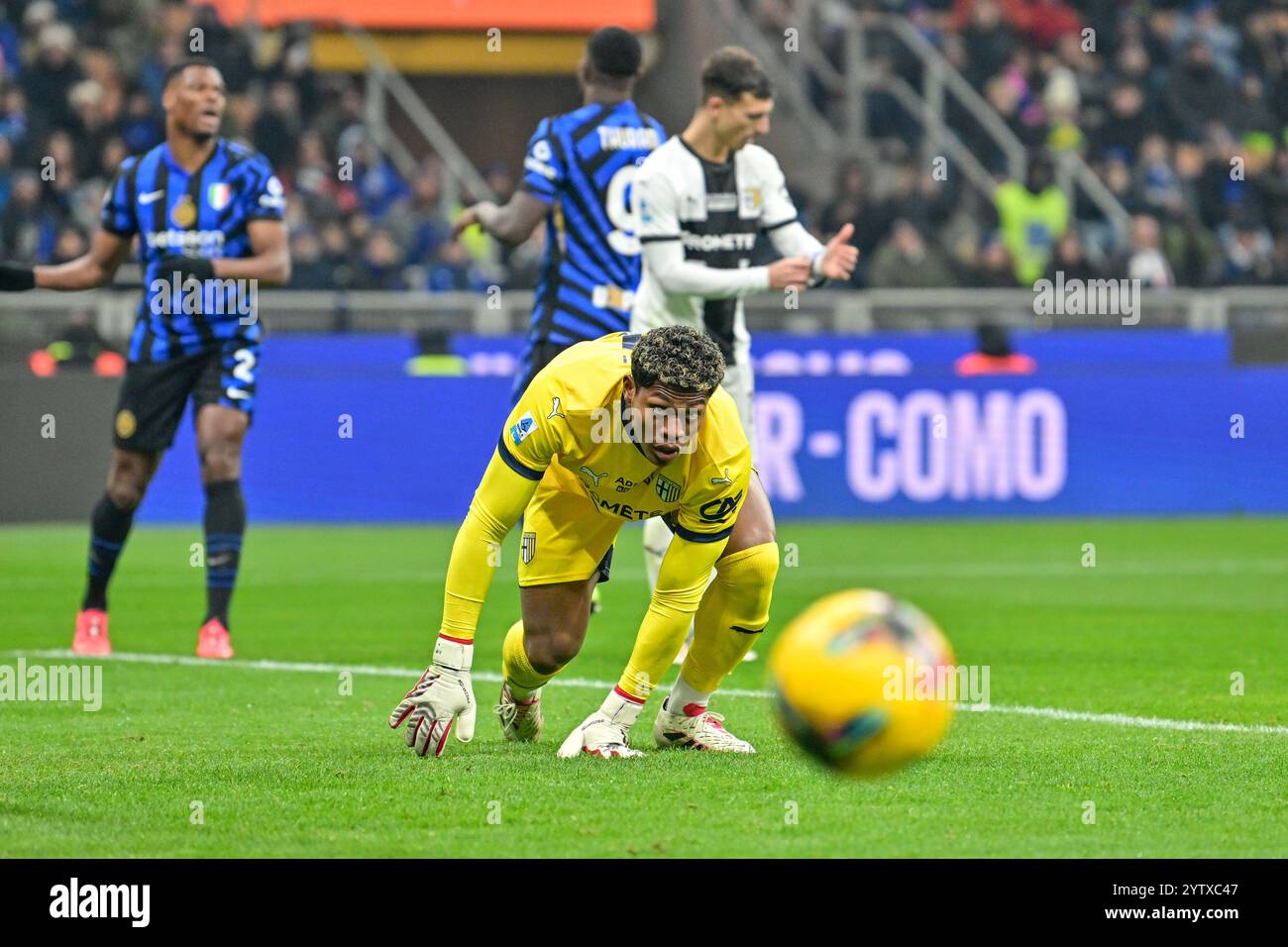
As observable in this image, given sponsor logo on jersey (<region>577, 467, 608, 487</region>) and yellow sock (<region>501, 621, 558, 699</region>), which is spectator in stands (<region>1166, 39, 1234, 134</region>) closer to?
yellow sock (<region>501, 621, 558, 699</region>)

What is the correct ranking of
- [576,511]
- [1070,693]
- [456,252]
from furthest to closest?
[456,252] < [1070,693] < [576,511]

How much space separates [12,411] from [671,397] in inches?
451

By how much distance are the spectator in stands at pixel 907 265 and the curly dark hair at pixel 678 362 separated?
15149mm

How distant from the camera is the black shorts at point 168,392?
984 centimetres

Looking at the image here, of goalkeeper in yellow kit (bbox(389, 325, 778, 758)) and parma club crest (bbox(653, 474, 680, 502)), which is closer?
goalkeeper in yellow kit (bbox(389, 325, 778, 758))

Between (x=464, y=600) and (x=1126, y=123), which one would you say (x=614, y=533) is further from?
(x=1126, y=123)

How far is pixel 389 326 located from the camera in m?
18.0

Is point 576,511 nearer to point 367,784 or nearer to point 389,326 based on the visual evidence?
point 367,784

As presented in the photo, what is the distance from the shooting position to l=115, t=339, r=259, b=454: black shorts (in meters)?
9.84

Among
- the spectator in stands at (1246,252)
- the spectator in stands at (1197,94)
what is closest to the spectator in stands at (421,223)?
the spectator in stands at (1246,252)

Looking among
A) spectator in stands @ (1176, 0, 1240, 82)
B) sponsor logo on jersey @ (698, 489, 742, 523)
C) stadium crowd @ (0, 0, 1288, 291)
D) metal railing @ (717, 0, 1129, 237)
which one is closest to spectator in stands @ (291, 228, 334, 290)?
stadium crowd @ (0, 0, 1288, 291)

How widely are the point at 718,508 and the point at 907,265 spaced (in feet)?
49.3
